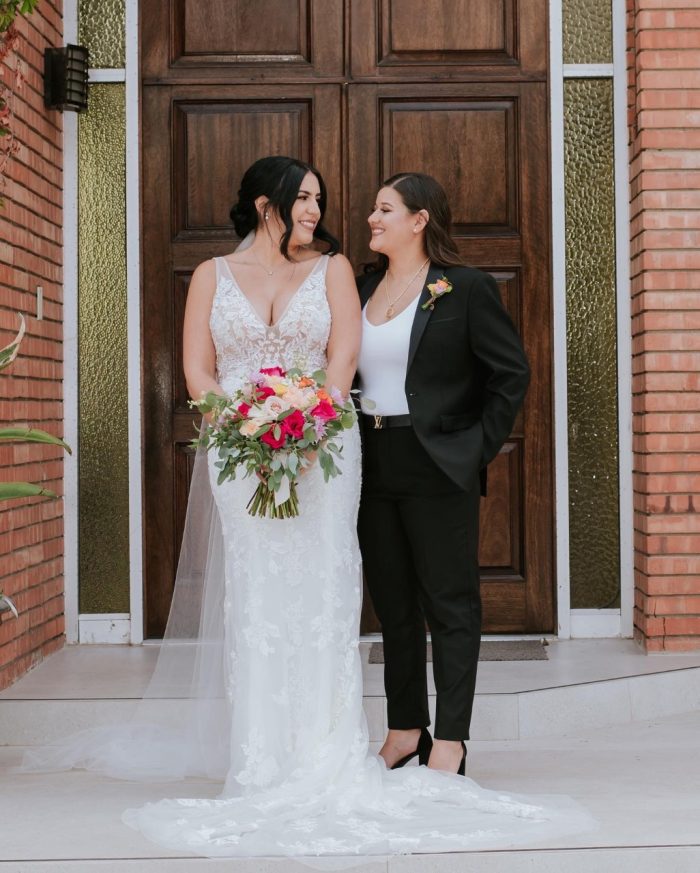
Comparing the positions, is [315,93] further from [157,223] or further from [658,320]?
[658,320]

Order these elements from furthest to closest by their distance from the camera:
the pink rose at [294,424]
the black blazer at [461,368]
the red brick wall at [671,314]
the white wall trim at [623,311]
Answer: the white wall trim at [623,311] < the red brick wall at [671,314] < the black blazer at [461,368] < the pink rose at [294,424]

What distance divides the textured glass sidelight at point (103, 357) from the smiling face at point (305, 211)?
2.00 metres

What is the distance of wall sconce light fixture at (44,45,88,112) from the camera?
216 inches

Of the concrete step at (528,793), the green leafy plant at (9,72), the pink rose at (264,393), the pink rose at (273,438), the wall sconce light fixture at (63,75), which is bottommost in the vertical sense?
the concrete step at (528,793)

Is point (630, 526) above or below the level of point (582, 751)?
above

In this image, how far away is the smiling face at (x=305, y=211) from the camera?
386cm

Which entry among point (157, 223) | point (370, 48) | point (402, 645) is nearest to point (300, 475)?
point (402, 645)

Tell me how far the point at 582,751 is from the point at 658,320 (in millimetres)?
1952

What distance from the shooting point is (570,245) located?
5.64 meters

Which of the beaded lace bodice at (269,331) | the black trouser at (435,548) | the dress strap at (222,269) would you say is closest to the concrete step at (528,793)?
the black trouser at (435,548)

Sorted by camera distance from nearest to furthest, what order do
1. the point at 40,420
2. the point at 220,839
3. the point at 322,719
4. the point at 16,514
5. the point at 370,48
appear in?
the point at 220,839 < the point at 322,719 < the point at 16,514 < the point at 40,420 < the point at 370,48

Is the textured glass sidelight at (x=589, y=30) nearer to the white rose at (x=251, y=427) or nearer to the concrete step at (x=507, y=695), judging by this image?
the concrete step at (x=507, y=695)

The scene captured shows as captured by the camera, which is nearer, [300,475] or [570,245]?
[300,475]

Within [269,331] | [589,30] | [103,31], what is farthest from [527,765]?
[103,31]
